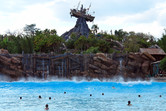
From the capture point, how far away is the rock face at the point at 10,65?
31.5m

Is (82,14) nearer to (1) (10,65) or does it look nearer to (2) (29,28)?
(2) (29,28)

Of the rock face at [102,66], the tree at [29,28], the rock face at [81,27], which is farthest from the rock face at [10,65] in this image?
the tree at [29,28]

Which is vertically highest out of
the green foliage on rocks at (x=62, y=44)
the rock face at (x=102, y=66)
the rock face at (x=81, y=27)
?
the rock face at (x=81, y=27)

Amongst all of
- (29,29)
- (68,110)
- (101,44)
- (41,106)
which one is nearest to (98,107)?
(68,110)

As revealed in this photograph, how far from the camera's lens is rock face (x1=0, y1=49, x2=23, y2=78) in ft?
103

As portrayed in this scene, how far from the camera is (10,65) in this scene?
3169cm

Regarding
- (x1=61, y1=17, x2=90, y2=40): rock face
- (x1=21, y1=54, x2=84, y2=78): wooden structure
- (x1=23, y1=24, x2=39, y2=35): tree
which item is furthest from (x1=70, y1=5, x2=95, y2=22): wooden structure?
(x1=21, y1=54, x2=84, y2=78): wooden structure

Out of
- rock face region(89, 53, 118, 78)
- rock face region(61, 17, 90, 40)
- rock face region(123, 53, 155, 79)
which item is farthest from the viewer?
rock face region(61, 17, 90, 40)

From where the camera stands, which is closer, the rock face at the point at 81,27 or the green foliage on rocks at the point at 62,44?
the green foliage on rocks at the point at 62,44

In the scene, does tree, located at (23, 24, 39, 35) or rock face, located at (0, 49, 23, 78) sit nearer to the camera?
rock face, located at (0, 49, 23, 78)

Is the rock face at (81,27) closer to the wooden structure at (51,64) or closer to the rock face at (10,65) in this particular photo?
the wooden structure at (51,64)

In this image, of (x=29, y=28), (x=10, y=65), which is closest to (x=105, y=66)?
(x=10, y=65)

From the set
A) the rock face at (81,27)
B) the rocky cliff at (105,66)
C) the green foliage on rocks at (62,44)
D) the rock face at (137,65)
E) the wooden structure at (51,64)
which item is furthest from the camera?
the rock face at (81,27)

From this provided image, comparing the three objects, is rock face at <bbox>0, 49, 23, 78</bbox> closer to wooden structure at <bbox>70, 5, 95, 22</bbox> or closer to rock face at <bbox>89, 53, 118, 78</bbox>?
rock face at <bbox>89, 53, 118, 78</bbox>
